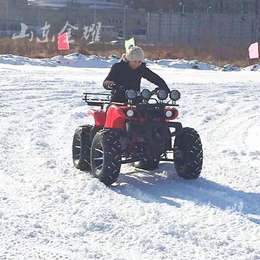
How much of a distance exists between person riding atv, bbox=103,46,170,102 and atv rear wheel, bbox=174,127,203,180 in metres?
0.61

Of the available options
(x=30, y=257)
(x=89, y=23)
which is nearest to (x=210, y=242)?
(x=30, y=257)

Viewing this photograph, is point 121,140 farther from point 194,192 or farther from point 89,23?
point 89,23

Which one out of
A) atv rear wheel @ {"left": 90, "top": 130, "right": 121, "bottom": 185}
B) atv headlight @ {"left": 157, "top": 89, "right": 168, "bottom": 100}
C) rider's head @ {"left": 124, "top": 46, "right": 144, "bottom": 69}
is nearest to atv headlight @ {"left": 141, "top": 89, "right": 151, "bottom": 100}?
atv headlight @ {"left": 157, "top": 89, "right": 168, "bottom": 100}

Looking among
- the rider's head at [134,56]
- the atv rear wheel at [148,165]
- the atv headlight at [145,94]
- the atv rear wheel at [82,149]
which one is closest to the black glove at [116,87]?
the rider's head at [134,56]

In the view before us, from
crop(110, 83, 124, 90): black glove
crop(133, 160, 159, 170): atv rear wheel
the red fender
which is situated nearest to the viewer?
the red fender

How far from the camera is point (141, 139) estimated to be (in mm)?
5477

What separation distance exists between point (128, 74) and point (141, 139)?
86 centimetres

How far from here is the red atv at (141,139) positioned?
5.20 meters

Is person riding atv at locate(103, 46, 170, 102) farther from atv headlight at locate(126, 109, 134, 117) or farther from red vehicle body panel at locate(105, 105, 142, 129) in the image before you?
atv headlight at locate(126, 109, 134, 117)

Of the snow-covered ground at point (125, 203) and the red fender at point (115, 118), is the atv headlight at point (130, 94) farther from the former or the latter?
the snow-covered ground at point (125, 203)

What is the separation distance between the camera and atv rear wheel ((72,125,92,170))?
19.4 feet

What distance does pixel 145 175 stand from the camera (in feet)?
19.2

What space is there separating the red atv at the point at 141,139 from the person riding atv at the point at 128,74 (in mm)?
196

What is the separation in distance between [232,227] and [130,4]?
66.9 meters
